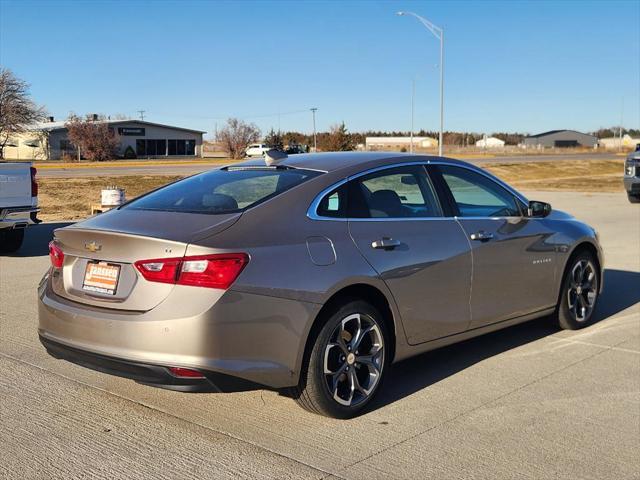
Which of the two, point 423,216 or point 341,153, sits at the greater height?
point 341,153

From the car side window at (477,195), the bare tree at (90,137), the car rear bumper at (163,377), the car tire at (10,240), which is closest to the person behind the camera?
the car rear bumper at (163,377)

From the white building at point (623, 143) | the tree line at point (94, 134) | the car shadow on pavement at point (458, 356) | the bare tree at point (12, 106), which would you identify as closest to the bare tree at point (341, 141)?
the tree line at point (94, 134)

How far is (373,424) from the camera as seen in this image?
4312 mm

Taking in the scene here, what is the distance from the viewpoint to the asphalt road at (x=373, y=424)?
146 inches

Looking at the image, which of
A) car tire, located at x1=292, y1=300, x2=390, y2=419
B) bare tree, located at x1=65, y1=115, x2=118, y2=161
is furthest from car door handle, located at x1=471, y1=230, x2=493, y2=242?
bare tree, located at x1=65, y1=115, x2=118, y2=161

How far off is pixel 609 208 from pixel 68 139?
198ft

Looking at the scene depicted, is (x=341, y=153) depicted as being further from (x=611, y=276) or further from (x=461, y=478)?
(x=611, y=276)

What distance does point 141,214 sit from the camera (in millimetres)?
4418

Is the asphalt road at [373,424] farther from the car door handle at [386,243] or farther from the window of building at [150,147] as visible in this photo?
the window of building at [150,147]

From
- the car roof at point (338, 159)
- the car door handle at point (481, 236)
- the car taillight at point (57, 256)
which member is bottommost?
the car taillight at point (57, 256)

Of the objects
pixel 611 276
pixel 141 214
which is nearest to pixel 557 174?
pixel 611 276

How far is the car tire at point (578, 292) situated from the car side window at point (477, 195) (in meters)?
0.96

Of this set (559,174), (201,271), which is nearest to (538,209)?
(201,271)

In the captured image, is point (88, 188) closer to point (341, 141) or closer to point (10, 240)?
point (10, 240)
